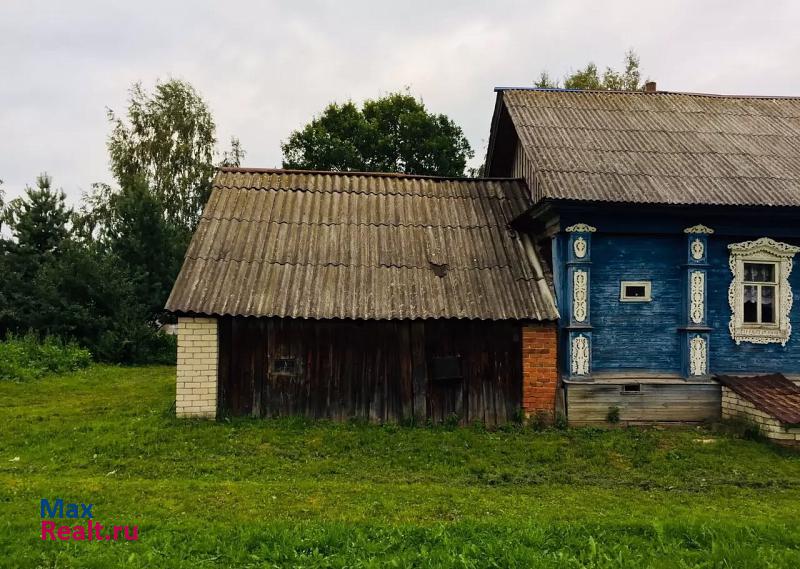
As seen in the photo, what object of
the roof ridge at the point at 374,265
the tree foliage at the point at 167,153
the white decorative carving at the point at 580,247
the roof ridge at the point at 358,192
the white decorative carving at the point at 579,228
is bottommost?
the roof ridge at the point at 374,265

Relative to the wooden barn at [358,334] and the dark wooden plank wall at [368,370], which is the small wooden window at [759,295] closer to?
the wooden barn at [358,334]

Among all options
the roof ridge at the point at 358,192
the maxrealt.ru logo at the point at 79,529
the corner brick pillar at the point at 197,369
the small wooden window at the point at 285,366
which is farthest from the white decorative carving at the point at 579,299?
the maxrealt.ru logo at the point at 79,529

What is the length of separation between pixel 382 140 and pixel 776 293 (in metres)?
21.4

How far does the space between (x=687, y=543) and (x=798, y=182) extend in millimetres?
7997

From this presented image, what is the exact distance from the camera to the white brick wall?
7957mm

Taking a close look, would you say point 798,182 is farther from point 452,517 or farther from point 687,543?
point 452,517

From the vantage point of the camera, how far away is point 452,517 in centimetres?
533

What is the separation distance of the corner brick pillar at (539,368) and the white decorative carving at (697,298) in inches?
97.1

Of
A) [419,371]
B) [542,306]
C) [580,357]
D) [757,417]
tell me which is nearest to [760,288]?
[757,417]

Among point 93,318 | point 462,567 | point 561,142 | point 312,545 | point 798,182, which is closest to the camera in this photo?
point 462,567

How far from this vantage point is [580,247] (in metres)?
9.41

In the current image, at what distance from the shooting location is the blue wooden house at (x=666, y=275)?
30.5 ft

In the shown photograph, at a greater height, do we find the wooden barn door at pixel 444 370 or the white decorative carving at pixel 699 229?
the white decorative carving at pixel 699 229

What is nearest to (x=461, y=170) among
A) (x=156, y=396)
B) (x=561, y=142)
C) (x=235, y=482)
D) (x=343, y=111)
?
(x=343, y=111)
